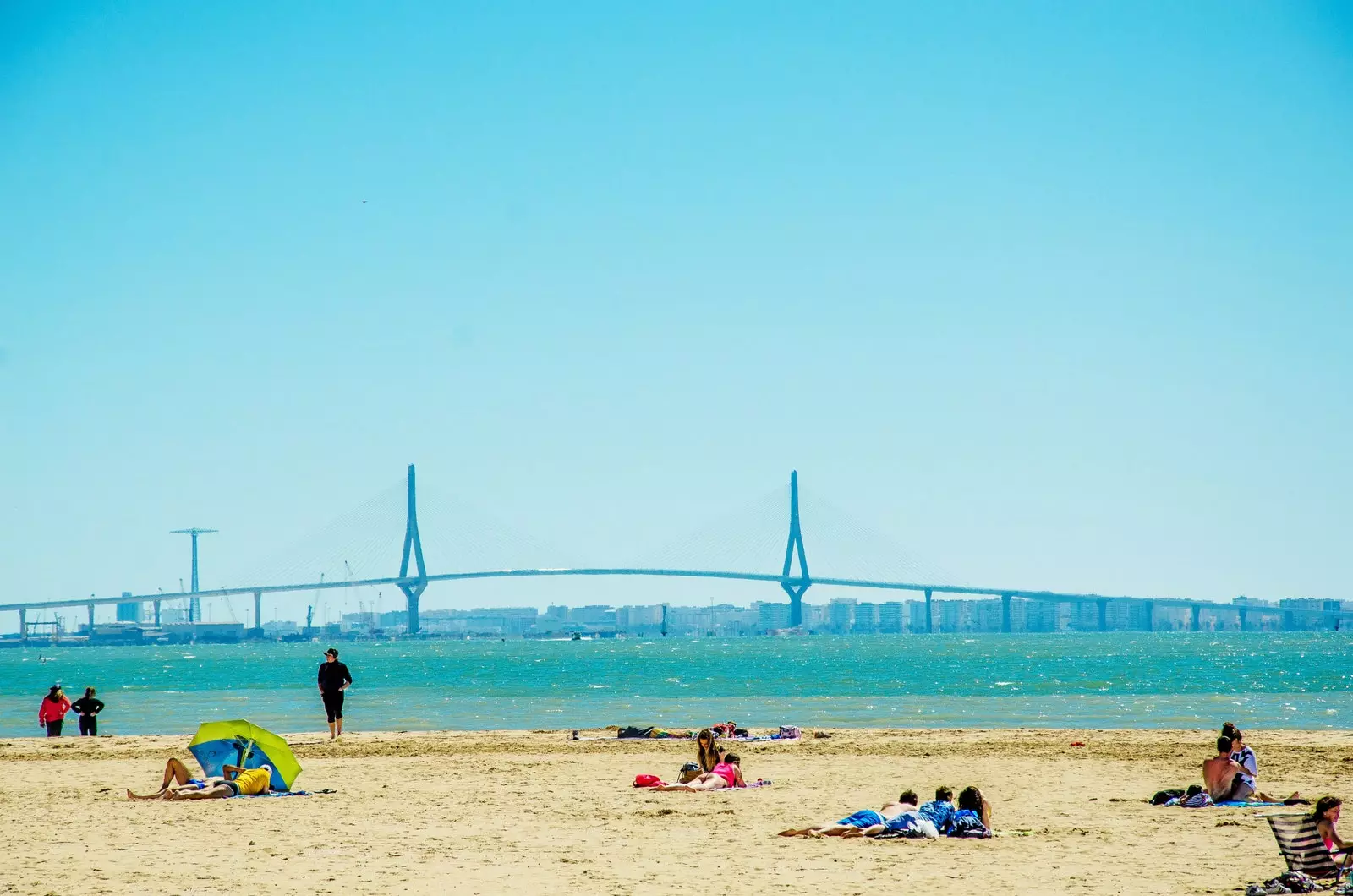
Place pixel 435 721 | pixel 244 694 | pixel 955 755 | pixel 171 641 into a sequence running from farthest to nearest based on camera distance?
pixel 171 641 → pixel 244 694 → pixel 435 721 → pixel 955 755

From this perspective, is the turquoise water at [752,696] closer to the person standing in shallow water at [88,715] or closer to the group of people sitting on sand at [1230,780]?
the person standing in shallow water at [88,715]

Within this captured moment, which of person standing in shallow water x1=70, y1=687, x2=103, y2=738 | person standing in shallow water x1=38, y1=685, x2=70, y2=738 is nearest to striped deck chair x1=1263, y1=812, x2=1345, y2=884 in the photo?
person standing in shallow water x1=70, y1=687, x2=103, y2=738

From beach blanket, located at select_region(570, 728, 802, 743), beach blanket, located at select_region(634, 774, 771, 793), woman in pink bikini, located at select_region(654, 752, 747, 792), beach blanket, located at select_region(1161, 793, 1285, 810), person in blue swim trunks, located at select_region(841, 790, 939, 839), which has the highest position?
person in blue swim trunks, located at select_region(841, 790, 939, 839)

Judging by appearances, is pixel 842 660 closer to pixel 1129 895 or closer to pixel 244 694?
pixel 244 694

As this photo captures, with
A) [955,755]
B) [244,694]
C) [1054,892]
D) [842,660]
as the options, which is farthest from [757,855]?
[842,660]

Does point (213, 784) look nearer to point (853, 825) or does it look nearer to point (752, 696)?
point (853, 825)

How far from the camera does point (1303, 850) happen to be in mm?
7488

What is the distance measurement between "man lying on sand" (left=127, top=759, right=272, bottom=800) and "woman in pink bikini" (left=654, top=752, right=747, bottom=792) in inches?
118

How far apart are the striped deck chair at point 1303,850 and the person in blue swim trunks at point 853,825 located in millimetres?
2480

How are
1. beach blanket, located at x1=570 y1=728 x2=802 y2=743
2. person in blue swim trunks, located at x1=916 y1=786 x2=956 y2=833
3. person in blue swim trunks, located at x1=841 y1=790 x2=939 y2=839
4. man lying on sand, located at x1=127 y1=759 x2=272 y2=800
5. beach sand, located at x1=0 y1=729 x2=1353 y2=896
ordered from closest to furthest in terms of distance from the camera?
beach sand, located at x1=0 y1=729 x2=1353 y2=896, person in blue swim trunks, located at x1=841 y1=790 x2=939 y2=839, person in blue swim trunks, located at x1=916 y1=786 x2=956 y2=833, man lying on sand, located at x1=127 y1=759 x2=272 y2=800, beach blanket, located at x1=570 y1=728 x2=802 y2=743

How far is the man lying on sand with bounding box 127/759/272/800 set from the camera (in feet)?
37.0

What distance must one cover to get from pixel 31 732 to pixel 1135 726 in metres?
16.4

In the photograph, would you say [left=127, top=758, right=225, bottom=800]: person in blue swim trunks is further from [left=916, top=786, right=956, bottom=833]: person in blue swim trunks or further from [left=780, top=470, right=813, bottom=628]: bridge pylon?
[left=780, top=470, right=813, bottom=628]: bridge pylon

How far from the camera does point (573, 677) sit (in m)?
52.1
